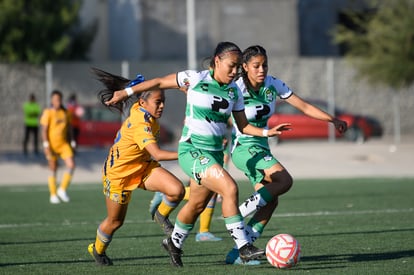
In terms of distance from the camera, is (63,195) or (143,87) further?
(63,195)

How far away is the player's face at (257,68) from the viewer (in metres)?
9.61

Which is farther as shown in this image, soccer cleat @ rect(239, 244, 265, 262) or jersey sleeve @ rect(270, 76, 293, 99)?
jersey sleeve @ rect(270, 76, 293, 99)

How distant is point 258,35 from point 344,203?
26.2m

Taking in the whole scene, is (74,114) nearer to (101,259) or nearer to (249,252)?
(101,259)

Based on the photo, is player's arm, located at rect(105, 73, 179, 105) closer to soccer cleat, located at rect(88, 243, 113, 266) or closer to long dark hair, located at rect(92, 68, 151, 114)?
long dark hair, located at rect(92, 68, 151, 114)

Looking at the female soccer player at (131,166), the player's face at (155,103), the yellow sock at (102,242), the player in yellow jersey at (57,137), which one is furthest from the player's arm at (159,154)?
the player in yellow jersey at (57,137)

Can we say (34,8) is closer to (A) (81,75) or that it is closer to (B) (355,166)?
(A) (81,75)

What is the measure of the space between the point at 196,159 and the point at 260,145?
131 cm

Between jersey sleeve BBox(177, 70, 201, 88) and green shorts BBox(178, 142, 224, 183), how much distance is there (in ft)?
1.93

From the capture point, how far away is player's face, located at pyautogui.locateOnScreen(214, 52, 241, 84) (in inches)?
350

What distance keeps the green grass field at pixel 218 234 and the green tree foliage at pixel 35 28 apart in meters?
17.9

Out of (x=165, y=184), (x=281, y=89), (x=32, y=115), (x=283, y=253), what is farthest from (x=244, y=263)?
(x=32, y=115)

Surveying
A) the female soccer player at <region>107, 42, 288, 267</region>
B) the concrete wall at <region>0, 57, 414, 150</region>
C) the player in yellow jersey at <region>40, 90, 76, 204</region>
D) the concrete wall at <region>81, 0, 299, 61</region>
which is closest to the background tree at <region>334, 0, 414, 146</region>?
Result: the concrete wall at <region>0, 57, 414, 150</region>

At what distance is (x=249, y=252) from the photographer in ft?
28.3
